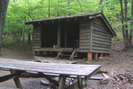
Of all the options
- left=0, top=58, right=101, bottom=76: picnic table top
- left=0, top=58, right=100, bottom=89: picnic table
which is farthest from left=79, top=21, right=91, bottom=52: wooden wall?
Answer: left=0, top=58, right=101, bottom=76: picnic table top

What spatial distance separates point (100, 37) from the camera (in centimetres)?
1084

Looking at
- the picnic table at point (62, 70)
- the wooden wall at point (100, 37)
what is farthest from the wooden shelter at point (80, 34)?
the picnic table at point (62, 70)

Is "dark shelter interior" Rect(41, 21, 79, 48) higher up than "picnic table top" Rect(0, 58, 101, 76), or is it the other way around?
"dark shelter interior" Rect(41, 21, 79, 48)

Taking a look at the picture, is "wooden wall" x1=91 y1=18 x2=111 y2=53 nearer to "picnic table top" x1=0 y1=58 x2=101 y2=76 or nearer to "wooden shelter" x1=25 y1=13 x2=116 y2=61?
"wooden shelter" x1=25 y1=13 x2=116 y2=61

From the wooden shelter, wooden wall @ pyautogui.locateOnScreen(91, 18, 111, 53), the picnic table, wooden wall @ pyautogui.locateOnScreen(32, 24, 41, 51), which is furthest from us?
wooden wall @ pyautogui.locateOnScreen(32, 24, 41, 51)

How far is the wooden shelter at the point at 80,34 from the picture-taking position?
9492 mm

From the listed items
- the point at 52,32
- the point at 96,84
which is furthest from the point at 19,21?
Result: the point at 96,84

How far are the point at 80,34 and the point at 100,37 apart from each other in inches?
81.6

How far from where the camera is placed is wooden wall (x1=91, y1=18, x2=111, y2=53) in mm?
9927

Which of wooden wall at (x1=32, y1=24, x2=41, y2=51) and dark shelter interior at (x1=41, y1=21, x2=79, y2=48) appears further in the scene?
dark shelter interior at (x1=41, y1=21, x2=79, y2=48)

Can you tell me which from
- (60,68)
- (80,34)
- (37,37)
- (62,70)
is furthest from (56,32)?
(62,70)

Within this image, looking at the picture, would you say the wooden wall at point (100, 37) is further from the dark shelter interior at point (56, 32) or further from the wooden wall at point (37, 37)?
the wooden wall at point (37, 37)

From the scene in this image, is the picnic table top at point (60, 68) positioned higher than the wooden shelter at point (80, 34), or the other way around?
the wooden shelter at point (80, 34)

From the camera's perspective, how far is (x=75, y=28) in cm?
1346
